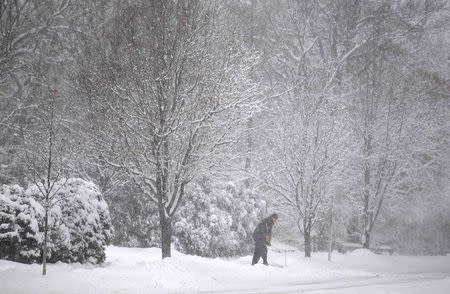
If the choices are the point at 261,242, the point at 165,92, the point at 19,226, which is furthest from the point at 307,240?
the point at 19,226

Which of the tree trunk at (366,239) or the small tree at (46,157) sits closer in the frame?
the small tree at (46,157)

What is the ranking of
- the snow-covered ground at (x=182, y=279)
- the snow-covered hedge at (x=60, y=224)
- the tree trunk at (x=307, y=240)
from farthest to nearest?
the tree trunk at (x=307, y=240), the snow-covered hedge at (x=60, y=224), the snow-covered ground at (x=182, y=279)

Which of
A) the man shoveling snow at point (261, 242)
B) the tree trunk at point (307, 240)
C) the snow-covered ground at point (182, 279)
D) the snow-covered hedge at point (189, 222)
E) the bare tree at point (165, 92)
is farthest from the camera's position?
the tree trunk at point (307, 240)

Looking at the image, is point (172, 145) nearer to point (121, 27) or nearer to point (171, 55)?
point (171, 55)

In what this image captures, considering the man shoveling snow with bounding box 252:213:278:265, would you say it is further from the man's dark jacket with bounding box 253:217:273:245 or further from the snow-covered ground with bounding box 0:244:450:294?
the snow-covered ground with bounding box 0:244:450:294

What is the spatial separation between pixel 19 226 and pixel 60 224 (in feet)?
3.44

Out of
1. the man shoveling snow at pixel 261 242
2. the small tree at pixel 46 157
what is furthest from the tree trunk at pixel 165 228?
the man shoveling snow at pixel 261 242

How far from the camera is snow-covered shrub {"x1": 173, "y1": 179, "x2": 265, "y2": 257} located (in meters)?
17.6

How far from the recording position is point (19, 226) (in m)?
10.7

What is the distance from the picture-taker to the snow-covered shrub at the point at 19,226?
415 inches

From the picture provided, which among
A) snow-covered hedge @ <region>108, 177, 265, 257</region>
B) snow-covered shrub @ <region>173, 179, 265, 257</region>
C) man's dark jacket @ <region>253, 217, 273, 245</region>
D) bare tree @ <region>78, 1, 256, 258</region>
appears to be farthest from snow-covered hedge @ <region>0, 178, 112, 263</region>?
snow-covered shrub @ <region>173, 179, 265, 257</region>

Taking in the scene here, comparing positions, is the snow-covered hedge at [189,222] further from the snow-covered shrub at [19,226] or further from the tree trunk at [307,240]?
the snow-covered shrub at [19,226]

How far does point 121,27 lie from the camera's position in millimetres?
12414

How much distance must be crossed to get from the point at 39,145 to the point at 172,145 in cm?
345
